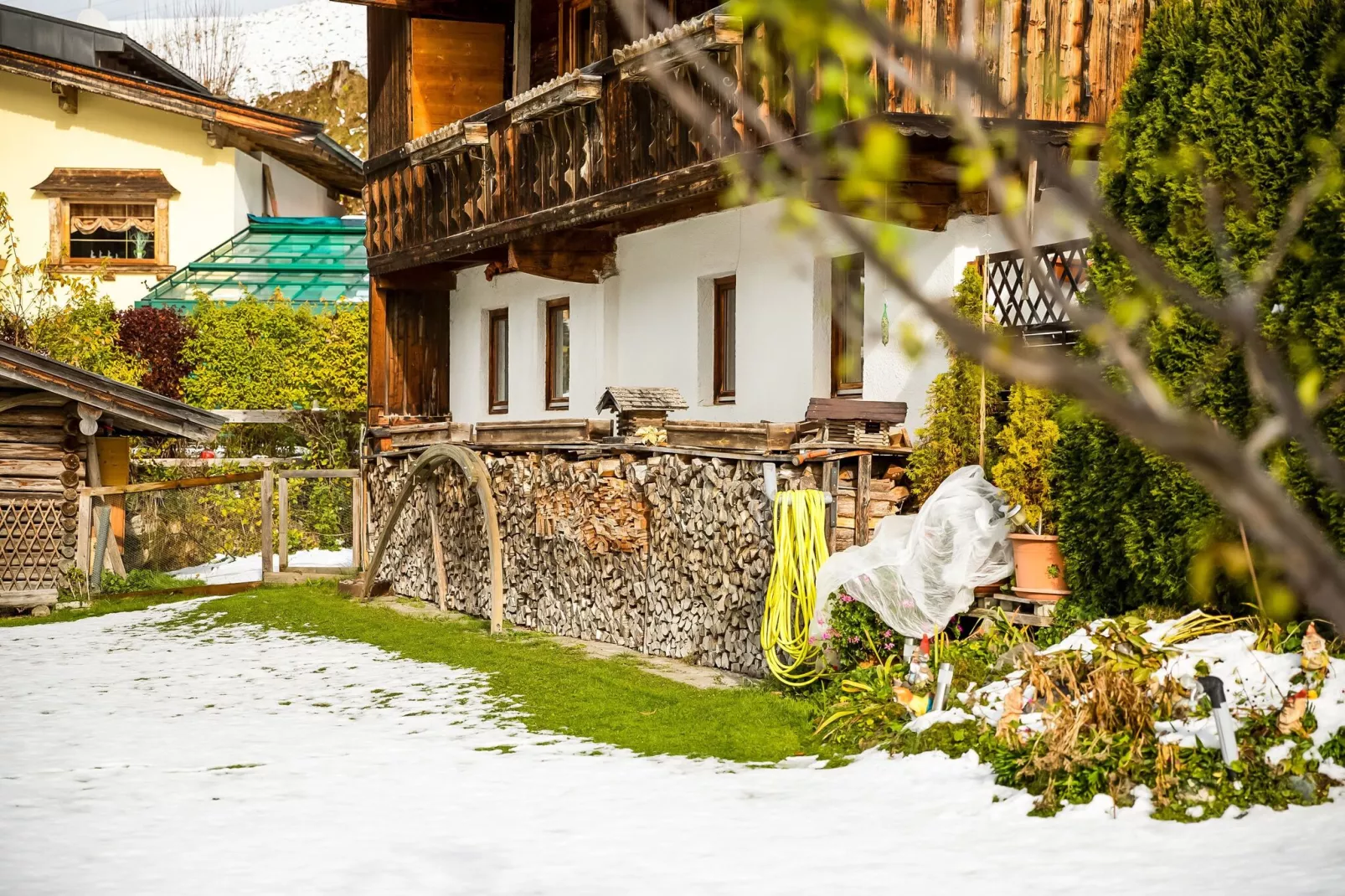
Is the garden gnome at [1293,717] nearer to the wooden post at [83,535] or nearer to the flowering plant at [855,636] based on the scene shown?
the flowering plant at [855,636]

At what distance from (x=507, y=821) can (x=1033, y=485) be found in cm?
419

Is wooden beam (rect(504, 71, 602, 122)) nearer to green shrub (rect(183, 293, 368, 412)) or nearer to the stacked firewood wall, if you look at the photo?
the stacked firewood wall

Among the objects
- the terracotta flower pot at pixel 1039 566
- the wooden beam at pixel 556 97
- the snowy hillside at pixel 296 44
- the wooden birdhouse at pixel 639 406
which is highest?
the snowy hillside at pixel 296 44

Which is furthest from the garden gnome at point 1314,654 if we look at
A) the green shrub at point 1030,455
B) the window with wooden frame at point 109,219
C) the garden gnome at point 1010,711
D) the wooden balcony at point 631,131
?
the window with wooden frame at point 109,219

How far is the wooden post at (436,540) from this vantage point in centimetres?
1697

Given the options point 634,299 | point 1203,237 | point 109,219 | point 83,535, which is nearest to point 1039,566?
point 1203,237

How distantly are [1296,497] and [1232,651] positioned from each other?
0.87 m

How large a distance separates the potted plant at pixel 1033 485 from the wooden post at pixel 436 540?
8.41 metres

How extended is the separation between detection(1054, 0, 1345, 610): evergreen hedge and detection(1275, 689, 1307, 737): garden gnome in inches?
46.2

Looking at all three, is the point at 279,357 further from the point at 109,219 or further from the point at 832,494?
the point at 832,494

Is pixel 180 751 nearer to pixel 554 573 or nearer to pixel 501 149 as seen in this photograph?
pixel 554 573

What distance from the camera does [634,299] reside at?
16203 mm

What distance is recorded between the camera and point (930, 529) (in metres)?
9.85

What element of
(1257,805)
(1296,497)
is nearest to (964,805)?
(1257,805)
